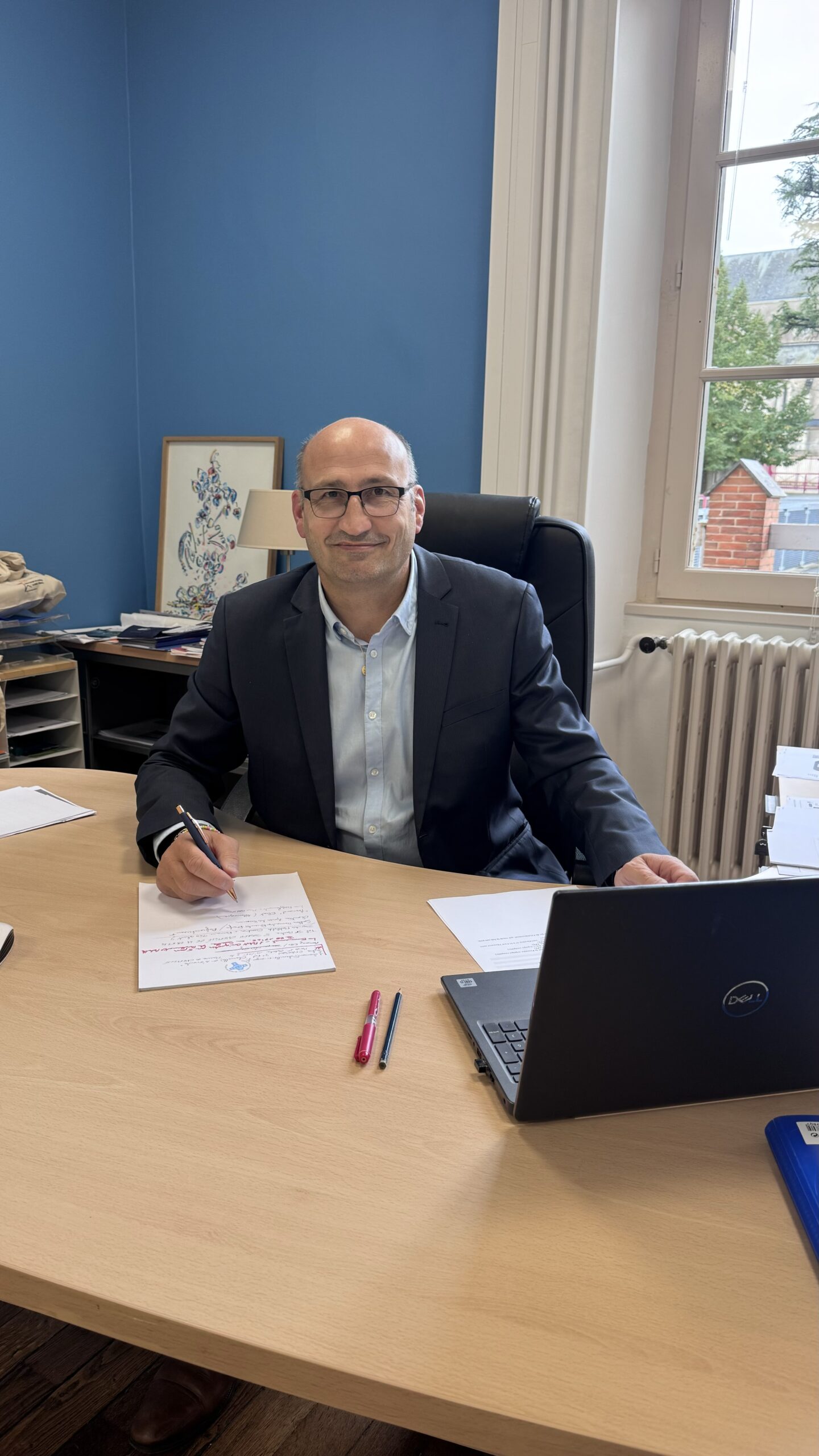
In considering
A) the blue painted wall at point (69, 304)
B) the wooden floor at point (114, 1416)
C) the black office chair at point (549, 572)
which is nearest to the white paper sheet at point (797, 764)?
the black office chair at point (549, 572)

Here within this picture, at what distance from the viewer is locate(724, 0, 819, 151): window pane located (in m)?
2.53

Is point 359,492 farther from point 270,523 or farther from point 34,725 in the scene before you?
point 34,725

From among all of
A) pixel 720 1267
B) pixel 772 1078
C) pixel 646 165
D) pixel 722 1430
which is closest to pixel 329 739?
pixel 772 1078

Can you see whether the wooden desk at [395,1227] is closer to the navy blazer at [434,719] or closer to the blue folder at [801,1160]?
the blue folder at [801,1160]

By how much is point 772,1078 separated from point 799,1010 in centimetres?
8

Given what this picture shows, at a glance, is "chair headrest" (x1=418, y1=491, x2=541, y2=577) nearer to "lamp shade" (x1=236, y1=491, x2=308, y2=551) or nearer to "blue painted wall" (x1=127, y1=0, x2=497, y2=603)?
"lamp shade" (x1=236, y1=491, x2=308, y2=551)

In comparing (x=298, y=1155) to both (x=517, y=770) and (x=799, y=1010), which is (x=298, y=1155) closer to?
(x=799, y=1010)

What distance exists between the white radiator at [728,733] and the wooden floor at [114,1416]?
180 centimetres

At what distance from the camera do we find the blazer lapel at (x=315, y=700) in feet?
5.03

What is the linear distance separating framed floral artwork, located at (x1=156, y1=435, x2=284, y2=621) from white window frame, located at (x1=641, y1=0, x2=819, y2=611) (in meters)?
1.26

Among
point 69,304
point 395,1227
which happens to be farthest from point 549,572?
point 69,304

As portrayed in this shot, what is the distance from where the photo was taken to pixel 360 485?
5.06 feet

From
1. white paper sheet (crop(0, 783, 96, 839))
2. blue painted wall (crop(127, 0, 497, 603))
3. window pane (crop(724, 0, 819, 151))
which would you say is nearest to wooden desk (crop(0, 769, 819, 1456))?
white paper sheet (crop(0, 783, 96, 839))

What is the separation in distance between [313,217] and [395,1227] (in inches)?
122
